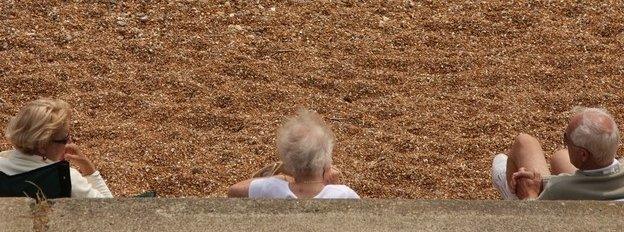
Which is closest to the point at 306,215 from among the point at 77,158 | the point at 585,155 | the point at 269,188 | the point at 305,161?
the point at 305,161

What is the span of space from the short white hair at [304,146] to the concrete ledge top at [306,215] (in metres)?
0.24

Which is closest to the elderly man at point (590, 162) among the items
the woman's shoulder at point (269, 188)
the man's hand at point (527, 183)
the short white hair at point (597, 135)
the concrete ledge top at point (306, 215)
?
the short white hair at point (597, 135)

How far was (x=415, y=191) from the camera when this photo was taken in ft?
18.7

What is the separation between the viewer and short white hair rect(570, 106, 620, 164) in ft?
14.4

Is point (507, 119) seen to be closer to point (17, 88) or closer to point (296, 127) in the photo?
point (296, 127)

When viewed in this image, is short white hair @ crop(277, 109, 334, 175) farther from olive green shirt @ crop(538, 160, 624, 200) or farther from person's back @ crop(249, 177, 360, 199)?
olive green shirt @ crop(538, 160, 624, 200)

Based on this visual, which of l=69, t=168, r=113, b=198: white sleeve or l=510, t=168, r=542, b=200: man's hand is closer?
l=69, t=168, r=113, b=198: white sleeve

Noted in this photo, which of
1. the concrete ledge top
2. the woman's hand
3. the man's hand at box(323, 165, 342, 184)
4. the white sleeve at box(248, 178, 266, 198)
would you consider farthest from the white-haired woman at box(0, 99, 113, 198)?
the man's hand at box(323, 165, 342, 184)

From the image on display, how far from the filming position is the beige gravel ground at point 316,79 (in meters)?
5.91

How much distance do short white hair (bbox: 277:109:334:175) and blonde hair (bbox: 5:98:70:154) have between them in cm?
90

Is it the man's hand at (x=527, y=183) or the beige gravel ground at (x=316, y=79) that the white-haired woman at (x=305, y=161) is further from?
the beige gravel ground at (x=316, y=79)

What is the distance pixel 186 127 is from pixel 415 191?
132 centimetres

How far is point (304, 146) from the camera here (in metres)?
4.30

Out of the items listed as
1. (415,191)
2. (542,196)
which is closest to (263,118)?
(415,191)
